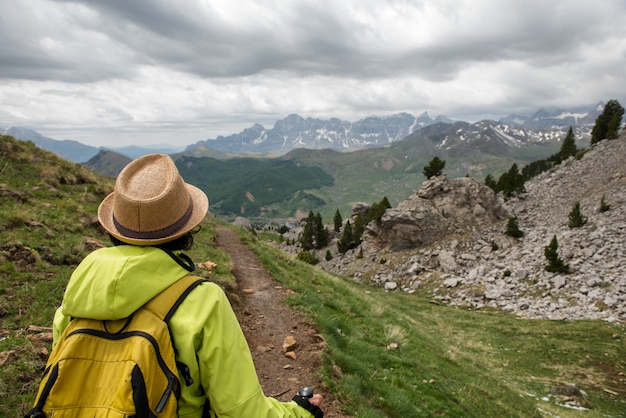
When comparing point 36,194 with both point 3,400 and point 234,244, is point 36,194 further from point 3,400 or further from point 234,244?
point 3,400

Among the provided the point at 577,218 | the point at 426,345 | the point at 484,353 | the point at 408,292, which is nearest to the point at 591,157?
the point at 577,218

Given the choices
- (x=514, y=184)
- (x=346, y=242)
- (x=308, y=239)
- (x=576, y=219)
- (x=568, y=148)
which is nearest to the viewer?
(x=576, y=219)

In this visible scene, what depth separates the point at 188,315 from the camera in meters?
3.00

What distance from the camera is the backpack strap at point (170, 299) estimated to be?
9.62ft

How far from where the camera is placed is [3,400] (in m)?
6.15

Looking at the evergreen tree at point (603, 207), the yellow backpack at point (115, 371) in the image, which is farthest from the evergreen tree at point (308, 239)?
the yellow backpack at point (115, 371)

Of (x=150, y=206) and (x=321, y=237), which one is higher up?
(x=150, y=206)

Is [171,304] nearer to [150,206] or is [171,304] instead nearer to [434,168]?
[150,206]

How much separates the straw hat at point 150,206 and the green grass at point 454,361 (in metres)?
6.94

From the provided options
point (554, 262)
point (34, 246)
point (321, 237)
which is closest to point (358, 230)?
point (321, 237)

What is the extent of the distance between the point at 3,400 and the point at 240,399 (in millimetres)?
6049

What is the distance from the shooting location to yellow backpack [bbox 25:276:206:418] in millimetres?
2666

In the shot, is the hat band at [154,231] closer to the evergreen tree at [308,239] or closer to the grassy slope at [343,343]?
the grassy slope at [343,343]

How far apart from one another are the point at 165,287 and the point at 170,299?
0.38 feet
